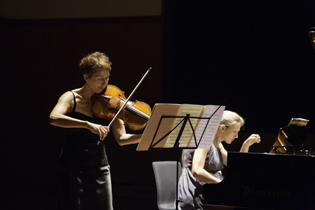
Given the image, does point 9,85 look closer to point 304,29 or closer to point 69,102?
point 69,102

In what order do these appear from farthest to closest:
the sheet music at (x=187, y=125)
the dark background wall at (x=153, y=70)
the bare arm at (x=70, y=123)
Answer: the dark background wall at (x=153, y=70)
the bare arm at (x=70, y=123)
the sheet music at (x=187, y=125)

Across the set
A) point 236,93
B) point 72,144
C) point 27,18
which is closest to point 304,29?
point 236,93

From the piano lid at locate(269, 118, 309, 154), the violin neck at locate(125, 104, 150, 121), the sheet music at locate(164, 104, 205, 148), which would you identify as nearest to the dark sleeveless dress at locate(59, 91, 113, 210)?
the violin neck at locate(125, 104, 150, 121)

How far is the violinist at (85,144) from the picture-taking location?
215cm

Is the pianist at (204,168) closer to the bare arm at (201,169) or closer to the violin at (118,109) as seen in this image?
the bare arm at (201,169)

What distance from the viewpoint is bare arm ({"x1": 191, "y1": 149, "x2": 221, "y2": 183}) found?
228cm

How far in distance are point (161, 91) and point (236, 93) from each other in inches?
37.0

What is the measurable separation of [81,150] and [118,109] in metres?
0.36

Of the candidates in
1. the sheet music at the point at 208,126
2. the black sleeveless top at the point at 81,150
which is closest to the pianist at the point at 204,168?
the sheet music at the point at 208,126

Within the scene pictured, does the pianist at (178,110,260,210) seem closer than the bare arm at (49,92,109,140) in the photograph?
No

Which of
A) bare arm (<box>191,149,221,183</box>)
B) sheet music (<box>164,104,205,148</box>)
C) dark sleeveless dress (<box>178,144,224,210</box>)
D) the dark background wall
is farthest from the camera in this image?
the dark background wall

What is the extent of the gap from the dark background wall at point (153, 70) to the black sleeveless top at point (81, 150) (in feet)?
5.28

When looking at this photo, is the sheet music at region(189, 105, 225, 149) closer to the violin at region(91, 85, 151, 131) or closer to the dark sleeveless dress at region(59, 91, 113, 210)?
the violin at region(91, 85, 151, 131)

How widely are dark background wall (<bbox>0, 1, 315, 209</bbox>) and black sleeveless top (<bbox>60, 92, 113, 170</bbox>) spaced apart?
1.61 meters
